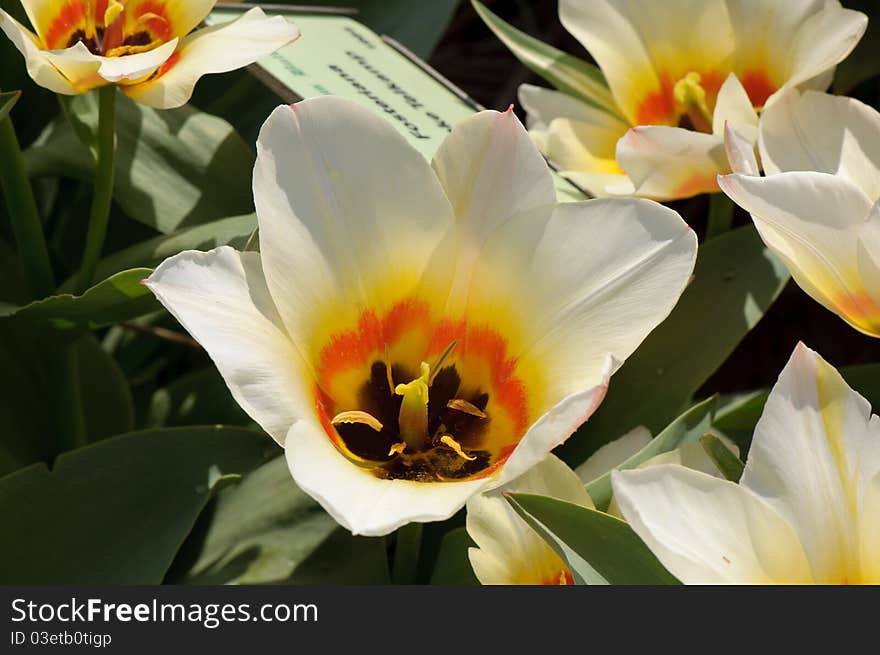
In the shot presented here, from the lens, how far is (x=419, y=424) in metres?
0.69

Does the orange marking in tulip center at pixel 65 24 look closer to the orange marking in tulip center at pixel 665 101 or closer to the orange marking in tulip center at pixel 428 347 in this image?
the orange marking in tulip center at pixel 428 347

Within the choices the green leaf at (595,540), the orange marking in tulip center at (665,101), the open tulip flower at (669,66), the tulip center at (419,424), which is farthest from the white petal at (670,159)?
the green leaf at (595,540)

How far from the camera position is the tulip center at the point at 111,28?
2.55ft

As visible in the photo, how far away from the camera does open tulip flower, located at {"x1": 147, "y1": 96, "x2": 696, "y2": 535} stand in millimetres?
592

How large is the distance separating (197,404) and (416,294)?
0.39m

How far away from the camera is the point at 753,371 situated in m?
1.44

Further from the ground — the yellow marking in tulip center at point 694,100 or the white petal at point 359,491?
the yellow marking in tulip center at point 694,100

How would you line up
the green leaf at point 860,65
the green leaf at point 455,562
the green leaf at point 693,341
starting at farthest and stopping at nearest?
the green leaf at point 860,65 < the green leaf at point 693,341 < the green leaf at point 455,562

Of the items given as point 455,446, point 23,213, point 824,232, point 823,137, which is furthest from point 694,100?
point 23,213

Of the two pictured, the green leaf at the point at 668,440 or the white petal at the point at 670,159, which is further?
the white petal at the point at 670,159

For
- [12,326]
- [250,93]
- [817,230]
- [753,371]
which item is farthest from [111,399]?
[753,371]

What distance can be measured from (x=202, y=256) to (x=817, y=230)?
1.08 feet

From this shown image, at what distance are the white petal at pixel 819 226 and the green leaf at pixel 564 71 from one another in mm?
332

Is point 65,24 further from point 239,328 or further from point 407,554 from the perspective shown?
point 407,554
